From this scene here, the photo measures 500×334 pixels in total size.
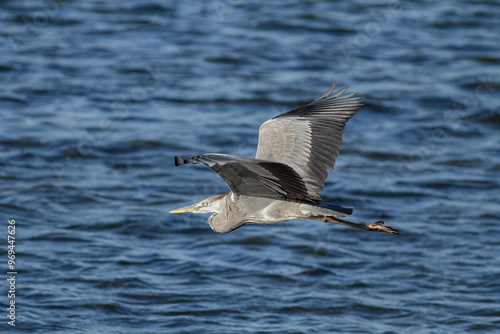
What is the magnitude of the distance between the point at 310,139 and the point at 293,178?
86 centimetres

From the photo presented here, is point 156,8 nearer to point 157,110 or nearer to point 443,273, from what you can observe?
point 157,110

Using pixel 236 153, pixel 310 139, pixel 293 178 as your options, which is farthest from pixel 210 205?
pixel 236 153

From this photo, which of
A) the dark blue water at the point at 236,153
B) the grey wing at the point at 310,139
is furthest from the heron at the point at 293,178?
the dark blue water at the point at 236,153

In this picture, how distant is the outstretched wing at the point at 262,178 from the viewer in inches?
199

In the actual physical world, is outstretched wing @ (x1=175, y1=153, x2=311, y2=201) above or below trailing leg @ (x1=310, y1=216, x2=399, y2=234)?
above

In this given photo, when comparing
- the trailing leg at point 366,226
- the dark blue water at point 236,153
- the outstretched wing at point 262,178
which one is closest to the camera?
the outstretched wing at point 262,178

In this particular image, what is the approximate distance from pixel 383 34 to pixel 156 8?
16.2 feet

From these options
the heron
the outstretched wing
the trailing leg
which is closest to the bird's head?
the heron

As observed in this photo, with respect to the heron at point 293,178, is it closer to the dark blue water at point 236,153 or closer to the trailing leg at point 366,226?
the trailing leg at point 366,226

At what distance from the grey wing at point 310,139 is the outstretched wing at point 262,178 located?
330 mm

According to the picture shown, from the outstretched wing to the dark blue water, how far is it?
2.50 meters

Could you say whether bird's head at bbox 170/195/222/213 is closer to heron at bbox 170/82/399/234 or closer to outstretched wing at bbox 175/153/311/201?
heron at bbox 170/82/399/234

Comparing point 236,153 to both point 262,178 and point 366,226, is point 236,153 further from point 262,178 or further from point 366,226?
point 262,178

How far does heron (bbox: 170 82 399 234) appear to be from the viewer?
18.6 ft
